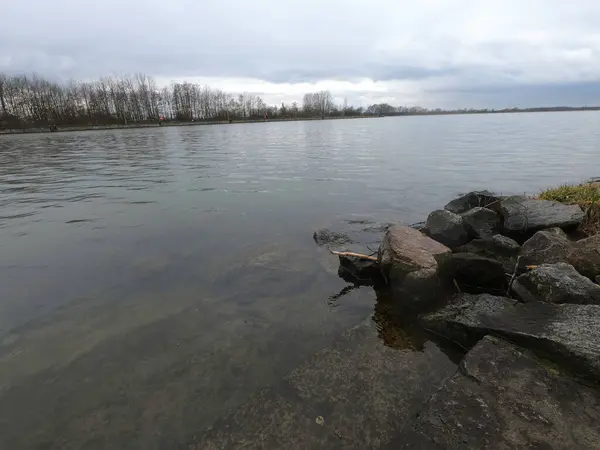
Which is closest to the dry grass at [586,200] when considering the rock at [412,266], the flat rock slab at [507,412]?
the rock at [412,266]

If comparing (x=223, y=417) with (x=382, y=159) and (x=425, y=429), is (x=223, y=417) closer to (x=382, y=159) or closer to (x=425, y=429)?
(x=425, y=429)

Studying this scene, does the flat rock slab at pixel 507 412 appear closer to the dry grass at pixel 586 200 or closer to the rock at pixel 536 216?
the rock at pixel 536 216

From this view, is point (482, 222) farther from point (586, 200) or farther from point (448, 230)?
point (586, 200)

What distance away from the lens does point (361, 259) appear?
685cm

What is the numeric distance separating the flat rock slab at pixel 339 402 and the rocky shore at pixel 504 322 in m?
0.46

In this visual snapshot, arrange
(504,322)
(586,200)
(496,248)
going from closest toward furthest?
(504,322), (496,248), (586,200)

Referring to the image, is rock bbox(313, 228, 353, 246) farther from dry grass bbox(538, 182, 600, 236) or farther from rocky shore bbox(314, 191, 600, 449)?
dry grass bbox(538, 182, 600, 236)

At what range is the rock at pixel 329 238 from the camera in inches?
349

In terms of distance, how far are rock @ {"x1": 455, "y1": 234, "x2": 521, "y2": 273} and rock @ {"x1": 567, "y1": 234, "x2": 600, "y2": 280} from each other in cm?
96

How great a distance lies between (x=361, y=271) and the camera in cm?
672

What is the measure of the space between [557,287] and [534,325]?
988 millimetres

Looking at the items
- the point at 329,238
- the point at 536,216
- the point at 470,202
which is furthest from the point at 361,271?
the point at 470,202

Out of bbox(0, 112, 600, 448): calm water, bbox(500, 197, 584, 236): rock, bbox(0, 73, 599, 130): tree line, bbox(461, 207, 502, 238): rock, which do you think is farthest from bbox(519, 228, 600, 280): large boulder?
bbox(0, 73, 599, 130): tree line

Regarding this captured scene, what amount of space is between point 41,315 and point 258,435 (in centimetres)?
452
